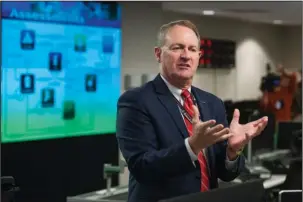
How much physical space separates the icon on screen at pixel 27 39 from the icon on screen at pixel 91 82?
0.94 m

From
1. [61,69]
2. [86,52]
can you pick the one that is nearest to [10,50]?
[61,69]

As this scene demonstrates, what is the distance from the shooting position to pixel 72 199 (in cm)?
375

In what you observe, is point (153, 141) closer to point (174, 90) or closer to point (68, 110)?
point (174, 90)

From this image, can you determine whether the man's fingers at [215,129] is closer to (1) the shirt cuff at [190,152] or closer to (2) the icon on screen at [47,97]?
→ (1) the shirt cuff at [190,152]

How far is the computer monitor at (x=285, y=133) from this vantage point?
5809mm

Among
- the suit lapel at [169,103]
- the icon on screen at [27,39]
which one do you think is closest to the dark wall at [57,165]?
the icon on screen at [27,39]

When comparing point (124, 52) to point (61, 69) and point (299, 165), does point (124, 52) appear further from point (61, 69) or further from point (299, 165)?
point (299, 165)

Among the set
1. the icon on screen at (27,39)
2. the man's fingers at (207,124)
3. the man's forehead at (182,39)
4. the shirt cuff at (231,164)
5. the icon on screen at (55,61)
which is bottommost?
the shirt cuff at (231,164)

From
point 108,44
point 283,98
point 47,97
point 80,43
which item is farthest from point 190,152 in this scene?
point 283,98

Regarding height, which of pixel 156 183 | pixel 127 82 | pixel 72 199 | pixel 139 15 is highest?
pixel 139 15

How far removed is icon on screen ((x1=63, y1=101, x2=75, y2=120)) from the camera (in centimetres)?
628

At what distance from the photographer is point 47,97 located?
Answer: 600 cm

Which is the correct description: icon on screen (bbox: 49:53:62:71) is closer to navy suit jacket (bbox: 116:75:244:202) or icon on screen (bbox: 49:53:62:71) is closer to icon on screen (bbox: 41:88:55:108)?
icon on screen (bbox: 41:88:55:108)

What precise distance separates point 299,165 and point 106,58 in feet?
10.3
